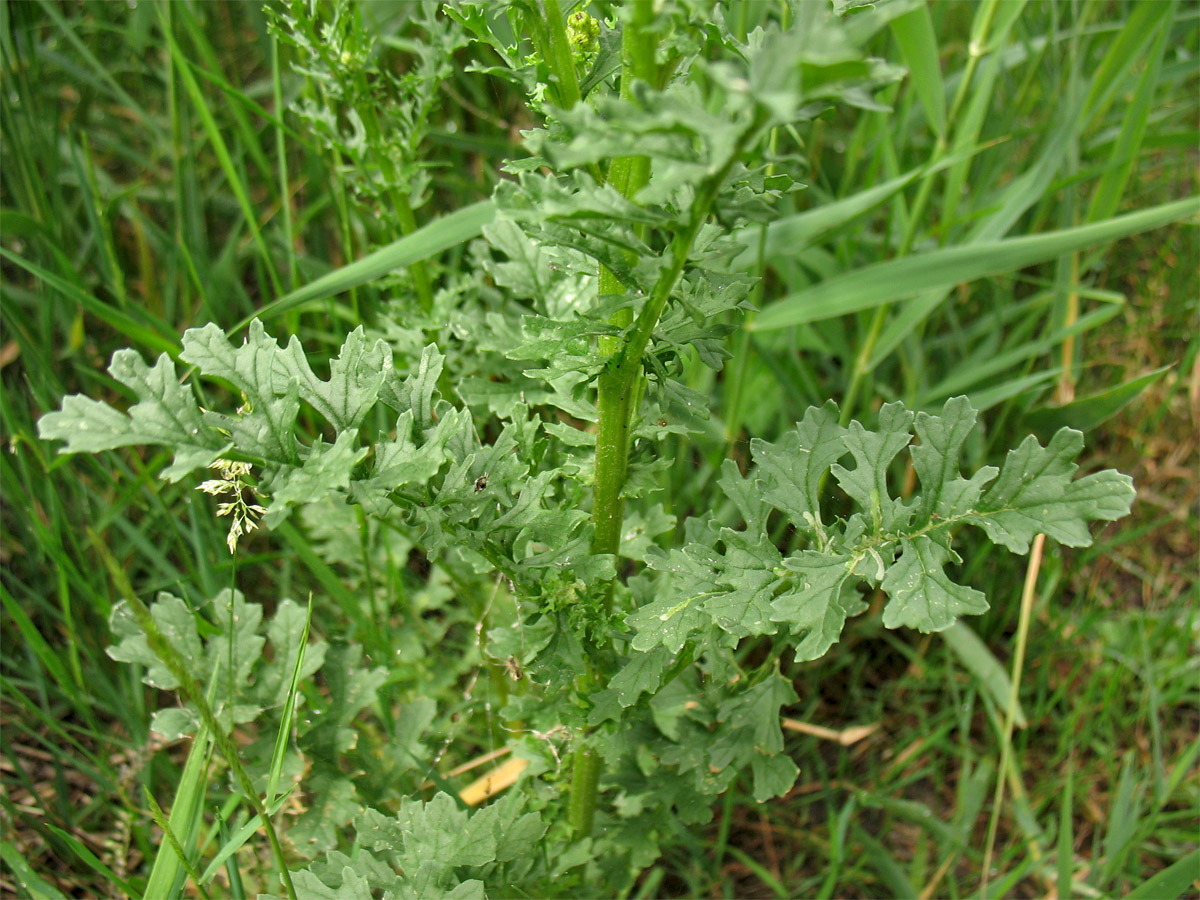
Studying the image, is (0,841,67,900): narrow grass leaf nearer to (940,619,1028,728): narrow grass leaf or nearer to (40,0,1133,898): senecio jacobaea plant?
(40,0,1133,898): senecio jacobaea plant

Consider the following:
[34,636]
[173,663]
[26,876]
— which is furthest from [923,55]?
[26,876]

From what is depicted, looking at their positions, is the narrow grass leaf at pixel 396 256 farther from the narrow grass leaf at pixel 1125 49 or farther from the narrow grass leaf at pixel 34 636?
the narrow grass leaf at pixel 1125 49

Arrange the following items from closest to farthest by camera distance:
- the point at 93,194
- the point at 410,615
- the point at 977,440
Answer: the point at 410,615 < the point at 93,194 < the point at 977,440

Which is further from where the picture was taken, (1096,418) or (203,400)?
(1096,418)

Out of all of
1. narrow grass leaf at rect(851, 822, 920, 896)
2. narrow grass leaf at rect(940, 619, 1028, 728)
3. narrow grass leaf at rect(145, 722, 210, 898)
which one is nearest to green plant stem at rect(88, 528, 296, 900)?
narrow grass leaf at rect(145, 722, 210, 898)

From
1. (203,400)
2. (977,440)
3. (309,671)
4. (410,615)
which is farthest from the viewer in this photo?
(977,440)

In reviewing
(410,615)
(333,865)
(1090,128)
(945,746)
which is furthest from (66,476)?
(1090,128)

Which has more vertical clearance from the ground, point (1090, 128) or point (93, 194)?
point (93, 194)

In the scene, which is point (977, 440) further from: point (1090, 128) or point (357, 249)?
point (357, 249)
